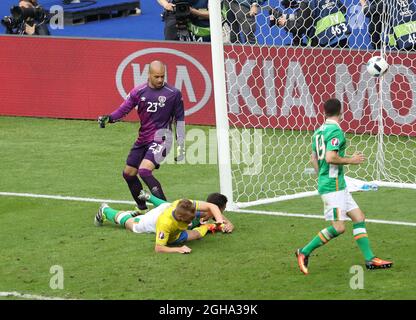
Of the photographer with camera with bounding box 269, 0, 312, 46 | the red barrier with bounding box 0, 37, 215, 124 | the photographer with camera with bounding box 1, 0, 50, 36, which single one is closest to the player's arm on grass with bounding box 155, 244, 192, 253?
the photographer with camera with bounding box 269, 0, 312, 46

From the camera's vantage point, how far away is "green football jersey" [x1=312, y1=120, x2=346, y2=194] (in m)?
10.5

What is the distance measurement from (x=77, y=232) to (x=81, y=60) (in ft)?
25.5

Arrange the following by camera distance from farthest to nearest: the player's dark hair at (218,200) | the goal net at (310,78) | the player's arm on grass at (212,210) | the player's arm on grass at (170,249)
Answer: the goal net at (310,78), the player's dark hair at (218,200), the player's arm on grass at (212,210), the player's arm on grass at (170,249)

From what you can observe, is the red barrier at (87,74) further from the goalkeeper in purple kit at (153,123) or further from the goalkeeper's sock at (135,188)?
the goalkeeper's sock at (135,188)

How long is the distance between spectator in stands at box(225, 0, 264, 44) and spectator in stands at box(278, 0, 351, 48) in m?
0.57

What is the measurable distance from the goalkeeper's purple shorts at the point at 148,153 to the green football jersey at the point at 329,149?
2.95 m

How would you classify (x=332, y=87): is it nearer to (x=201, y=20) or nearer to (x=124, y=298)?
(x=201, y=20)

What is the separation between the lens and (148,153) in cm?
1325

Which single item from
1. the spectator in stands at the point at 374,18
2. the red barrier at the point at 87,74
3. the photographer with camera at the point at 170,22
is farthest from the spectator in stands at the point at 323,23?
the photographer with camera at the point at 170,22

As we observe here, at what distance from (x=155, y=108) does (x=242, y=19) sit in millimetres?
4289

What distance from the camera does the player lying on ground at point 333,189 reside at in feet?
34.7

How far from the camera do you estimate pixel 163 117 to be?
13305 mm

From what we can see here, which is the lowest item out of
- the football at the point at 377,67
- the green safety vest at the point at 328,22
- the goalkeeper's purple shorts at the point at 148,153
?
the goalkeeper's purple shorts at the point at 148,153

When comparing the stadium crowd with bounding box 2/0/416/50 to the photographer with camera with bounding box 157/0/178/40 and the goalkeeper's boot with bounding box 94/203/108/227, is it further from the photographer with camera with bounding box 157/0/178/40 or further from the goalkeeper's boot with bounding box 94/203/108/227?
the goalkeeper's boot with bounding box 94/203/108/227
